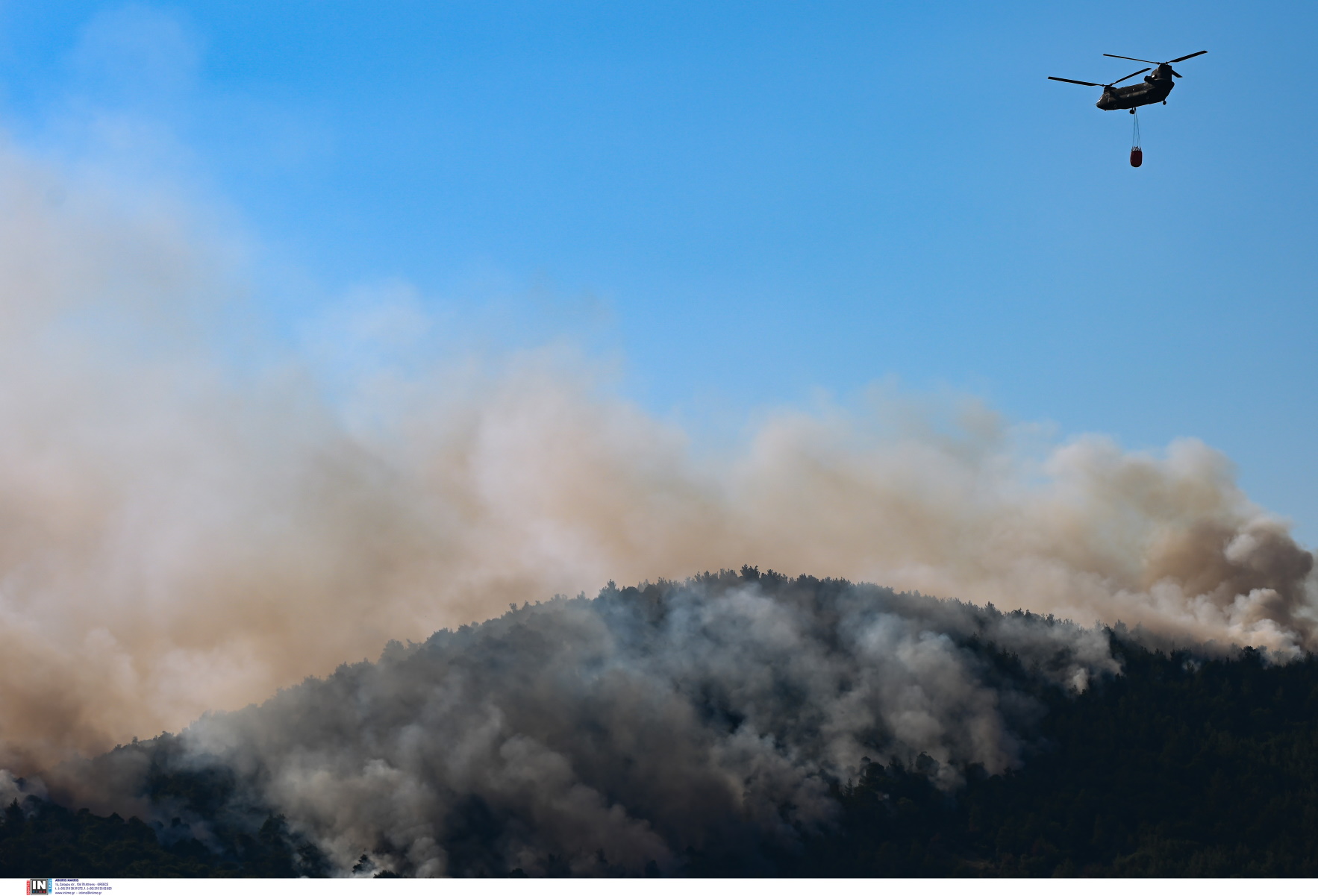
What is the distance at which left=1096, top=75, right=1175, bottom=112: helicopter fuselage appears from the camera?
356ft

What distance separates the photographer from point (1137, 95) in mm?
109875

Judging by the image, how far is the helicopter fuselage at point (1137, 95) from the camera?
108m

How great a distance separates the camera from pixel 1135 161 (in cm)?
10631
